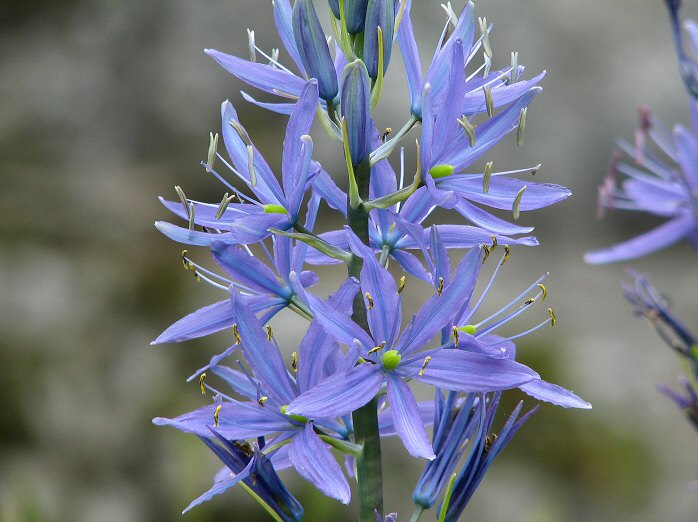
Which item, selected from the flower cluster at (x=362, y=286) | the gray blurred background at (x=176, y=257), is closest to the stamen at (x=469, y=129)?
the flower cluster at (x=362, y=286)

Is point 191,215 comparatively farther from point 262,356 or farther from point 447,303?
point 447,303

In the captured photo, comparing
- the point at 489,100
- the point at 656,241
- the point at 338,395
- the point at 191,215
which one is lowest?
the point at 656,241

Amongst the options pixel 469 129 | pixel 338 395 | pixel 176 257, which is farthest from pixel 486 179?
pixel 176 257

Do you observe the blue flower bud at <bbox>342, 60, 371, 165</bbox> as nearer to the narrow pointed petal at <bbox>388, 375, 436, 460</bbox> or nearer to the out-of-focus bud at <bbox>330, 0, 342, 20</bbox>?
the out-of-focus bud at <bbox>330, 0, 342, 20</bbox>

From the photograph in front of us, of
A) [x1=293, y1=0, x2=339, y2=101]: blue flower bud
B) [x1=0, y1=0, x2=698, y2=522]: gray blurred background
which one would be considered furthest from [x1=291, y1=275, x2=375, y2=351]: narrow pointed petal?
[x1=0, y1=0, x2=698, y2=522]: gray blurred background

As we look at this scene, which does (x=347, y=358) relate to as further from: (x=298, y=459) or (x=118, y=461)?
(x=118, y=461)

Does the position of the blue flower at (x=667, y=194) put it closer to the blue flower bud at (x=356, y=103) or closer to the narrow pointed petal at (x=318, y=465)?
the blue flower bud at (x=356, y=103)
